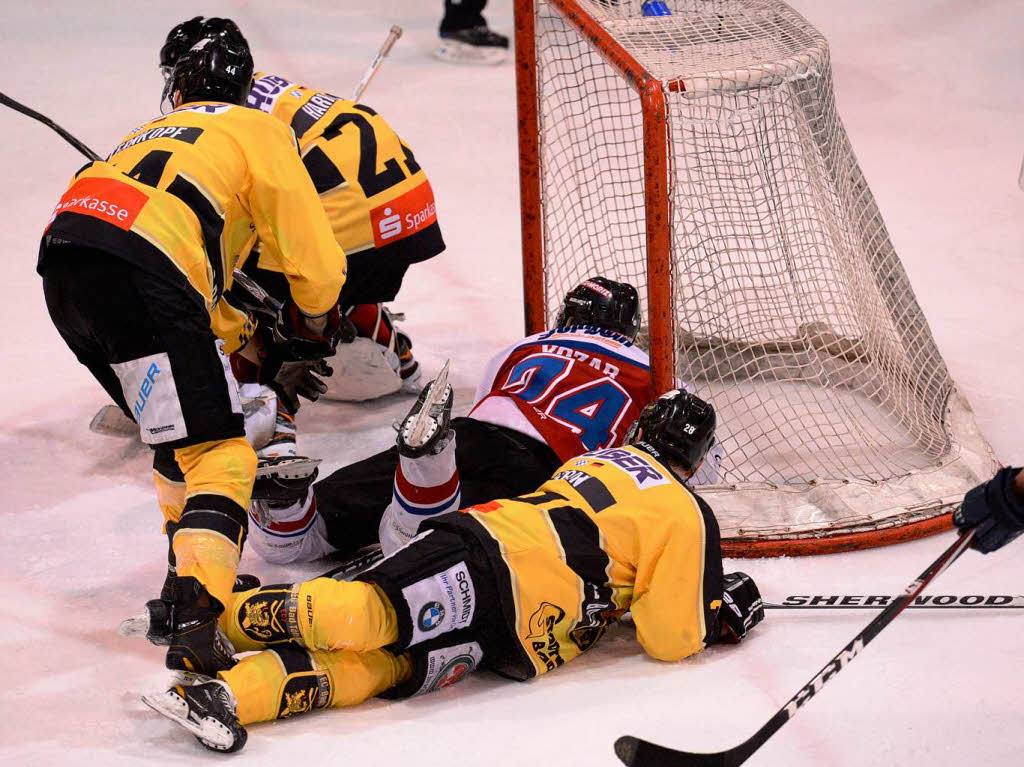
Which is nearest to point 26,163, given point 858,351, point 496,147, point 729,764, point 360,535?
point 496,147

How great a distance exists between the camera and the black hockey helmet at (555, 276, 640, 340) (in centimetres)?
364

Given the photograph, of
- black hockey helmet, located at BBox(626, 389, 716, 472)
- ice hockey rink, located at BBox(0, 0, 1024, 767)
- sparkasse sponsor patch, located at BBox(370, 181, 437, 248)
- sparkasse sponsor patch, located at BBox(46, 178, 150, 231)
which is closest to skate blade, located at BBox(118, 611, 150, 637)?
ice hockey rink, located at BBox(0, 0, 1024, 767)

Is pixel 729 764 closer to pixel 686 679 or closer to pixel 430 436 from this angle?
pixel 686 679

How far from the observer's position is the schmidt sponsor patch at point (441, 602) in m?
2.53

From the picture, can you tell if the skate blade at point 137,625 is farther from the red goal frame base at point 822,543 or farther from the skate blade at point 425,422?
the red goal frame base at point 822,543

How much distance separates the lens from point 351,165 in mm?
3754

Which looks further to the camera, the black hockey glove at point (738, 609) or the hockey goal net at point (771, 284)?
the hockey goal net at point (771, 284)

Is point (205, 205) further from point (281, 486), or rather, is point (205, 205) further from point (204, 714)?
point (204, 714)

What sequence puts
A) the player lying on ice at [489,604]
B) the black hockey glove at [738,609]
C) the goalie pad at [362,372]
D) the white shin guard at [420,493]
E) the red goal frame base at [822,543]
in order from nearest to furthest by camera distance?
the player lying on ice at [489,604], the black hockey glove at [738,609], the white shin guard at [420,493], the red goal frame base at [822,543], the goalie pad at [362,372]

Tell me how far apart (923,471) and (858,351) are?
2.08ft

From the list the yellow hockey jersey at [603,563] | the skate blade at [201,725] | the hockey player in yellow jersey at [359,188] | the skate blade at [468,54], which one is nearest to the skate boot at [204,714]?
the skate blade at [201,725]

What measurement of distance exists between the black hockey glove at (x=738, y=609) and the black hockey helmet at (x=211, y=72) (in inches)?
62.6

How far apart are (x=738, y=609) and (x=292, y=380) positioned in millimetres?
1513

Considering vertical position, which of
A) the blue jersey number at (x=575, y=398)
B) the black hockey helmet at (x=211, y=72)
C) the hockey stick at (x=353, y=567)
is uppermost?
the black hockey helmet at (x=211, y=72)
